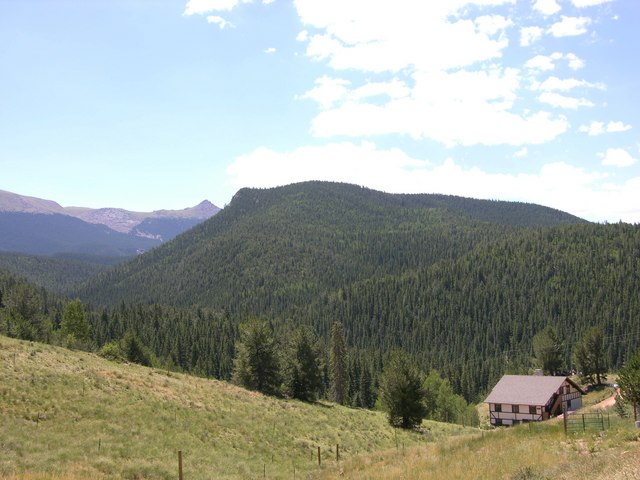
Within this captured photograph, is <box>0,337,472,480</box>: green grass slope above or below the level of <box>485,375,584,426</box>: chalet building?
above

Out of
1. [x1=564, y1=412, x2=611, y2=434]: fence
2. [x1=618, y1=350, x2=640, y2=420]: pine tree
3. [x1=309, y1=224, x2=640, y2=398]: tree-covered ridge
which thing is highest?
[x1=564, y1=412, x2=611, y2=434]: fence

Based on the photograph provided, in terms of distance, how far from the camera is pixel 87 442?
79.1ft

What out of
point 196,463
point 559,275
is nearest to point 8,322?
point 196,463

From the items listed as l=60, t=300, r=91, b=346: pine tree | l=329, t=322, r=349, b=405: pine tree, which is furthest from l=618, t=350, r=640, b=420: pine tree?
l=60, t=300, r=91, b=346: pine tree

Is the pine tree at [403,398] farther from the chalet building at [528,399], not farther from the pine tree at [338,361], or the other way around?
the pine tree at [338,361]

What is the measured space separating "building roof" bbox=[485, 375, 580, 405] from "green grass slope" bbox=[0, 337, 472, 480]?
1088 inches

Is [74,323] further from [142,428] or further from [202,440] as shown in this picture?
[202,440]

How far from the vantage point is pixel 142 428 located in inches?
1131

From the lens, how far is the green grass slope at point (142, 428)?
21.9 metres

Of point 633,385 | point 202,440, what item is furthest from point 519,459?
point 633,385

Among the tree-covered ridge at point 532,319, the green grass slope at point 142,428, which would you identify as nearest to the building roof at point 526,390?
the green grass slope at point 142,428

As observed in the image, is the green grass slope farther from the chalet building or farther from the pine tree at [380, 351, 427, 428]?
the chalet building

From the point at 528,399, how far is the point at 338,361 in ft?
92.3

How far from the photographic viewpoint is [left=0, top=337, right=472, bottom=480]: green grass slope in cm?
2189
